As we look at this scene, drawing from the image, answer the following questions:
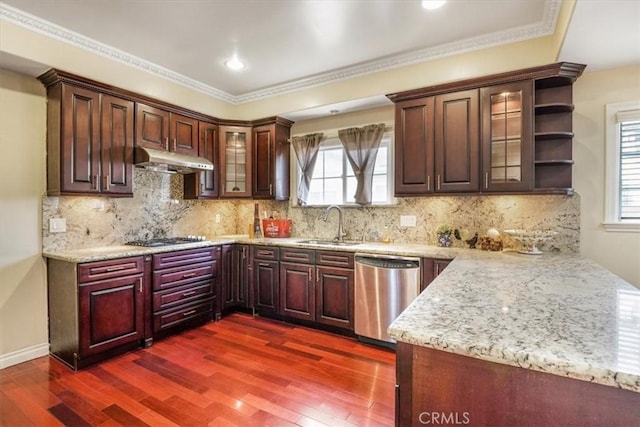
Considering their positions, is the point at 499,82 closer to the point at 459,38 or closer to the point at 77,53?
the point at 459,38

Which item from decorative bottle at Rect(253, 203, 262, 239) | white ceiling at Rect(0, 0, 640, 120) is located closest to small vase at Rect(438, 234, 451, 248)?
white ceiling at Rect(0, 0, 640, 120)

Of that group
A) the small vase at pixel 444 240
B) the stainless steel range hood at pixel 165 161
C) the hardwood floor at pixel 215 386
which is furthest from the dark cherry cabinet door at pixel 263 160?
the small vase at pixel 444 240

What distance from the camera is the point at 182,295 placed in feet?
11.3

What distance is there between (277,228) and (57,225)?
230cm

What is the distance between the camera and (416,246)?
335cm

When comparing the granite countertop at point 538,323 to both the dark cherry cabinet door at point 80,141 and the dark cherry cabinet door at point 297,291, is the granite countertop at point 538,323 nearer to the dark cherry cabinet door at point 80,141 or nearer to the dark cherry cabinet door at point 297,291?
the dark cherry cabinet door at point 297,291

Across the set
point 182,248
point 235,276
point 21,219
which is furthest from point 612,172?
point 21,219

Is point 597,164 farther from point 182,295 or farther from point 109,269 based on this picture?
point 109,269

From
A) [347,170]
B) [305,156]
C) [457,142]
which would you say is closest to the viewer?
[457,142]

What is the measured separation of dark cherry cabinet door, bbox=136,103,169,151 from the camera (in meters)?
3.36

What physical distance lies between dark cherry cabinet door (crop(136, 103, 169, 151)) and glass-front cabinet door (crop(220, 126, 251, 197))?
784mm

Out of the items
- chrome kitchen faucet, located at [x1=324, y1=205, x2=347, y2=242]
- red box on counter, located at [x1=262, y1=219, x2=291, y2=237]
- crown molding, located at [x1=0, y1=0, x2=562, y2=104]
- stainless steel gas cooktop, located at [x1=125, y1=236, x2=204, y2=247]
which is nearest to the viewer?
crown molding, located at [x1=0, y1=0, x2=562, y2=104]

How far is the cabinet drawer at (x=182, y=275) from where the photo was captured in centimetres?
321

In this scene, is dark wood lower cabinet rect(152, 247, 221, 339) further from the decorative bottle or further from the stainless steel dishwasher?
the stainless steel dishwasher
